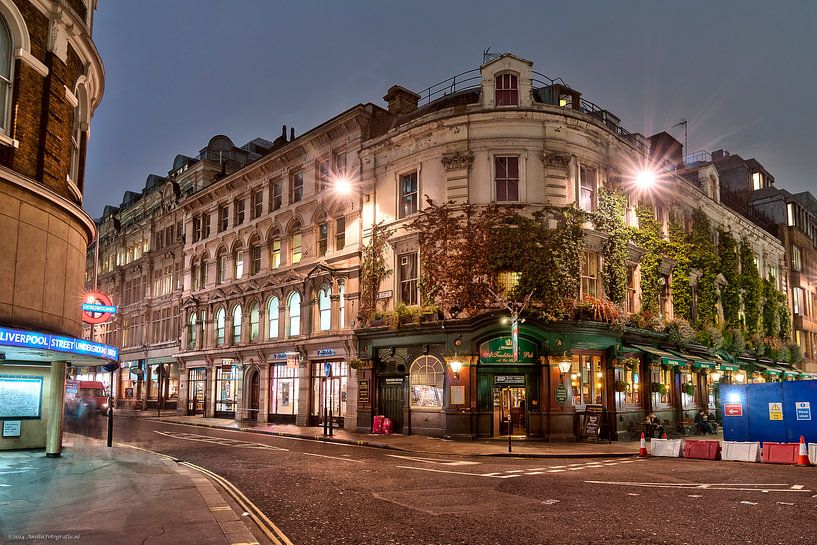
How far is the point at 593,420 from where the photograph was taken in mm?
24562

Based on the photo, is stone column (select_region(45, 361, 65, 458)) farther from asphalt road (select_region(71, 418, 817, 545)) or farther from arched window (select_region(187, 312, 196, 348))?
arched window (select_region(187, 312, 196, 348))

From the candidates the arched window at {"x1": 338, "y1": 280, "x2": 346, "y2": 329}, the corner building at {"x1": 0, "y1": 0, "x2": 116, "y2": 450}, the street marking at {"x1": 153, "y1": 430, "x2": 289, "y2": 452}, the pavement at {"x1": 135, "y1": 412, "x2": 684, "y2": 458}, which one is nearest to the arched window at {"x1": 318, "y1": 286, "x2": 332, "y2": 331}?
the arched window at {"x1": 338, "y1": 280, "x2": 346, "y2": 329}

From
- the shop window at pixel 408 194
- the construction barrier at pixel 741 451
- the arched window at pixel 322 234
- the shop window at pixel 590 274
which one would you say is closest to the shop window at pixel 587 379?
the shop window at pixel 590 274

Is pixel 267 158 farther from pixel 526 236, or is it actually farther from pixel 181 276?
pixel 526 236

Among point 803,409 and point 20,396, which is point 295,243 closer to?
point 20,396

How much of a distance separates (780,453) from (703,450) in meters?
2.14

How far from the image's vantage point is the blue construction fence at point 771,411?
19.4 metres

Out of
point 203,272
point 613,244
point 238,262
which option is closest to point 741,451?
point 613,244

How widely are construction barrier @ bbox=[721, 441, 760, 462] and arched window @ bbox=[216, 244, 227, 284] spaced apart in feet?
100

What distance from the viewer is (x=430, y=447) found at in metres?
22.4

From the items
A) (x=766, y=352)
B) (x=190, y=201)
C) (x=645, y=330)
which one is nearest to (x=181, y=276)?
(x=190, y=201)

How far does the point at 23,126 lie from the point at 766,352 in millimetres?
41523

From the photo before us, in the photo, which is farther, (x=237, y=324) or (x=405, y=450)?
(x=237, y=324)

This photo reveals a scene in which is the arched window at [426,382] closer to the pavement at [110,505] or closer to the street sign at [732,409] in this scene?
the street sign at [732,409]
